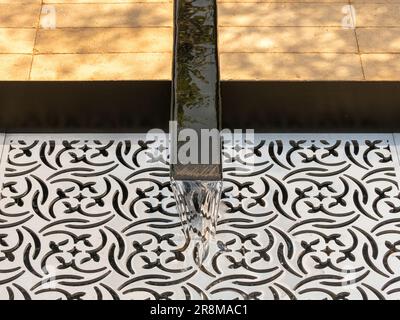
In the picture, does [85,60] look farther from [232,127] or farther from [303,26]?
[303,26]

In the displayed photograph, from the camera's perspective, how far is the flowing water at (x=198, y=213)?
109 inches

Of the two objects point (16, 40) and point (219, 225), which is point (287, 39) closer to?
point (219, 225)

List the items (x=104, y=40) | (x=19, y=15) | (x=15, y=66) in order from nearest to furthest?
(x=15, y=66)
(x=104, y=40)
(x=19, y=15)

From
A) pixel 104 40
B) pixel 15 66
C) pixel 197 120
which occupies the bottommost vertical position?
pixel 197 120

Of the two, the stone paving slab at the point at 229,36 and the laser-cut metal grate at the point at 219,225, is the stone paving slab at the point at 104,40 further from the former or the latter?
the laser-cut metal grate at the point at 219,225

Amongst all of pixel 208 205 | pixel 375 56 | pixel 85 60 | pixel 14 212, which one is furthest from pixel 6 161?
pixel 375 56

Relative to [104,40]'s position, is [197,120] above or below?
below

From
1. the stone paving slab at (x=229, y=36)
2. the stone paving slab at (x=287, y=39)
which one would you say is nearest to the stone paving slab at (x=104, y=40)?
the stone paving slab at (x=229, y=36)

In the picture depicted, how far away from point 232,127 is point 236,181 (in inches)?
9.5

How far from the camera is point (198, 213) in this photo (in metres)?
2.87

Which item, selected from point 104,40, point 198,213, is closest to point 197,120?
point 198,213

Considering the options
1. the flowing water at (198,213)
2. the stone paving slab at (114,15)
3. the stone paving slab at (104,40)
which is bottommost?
the flowing water at (198,213)

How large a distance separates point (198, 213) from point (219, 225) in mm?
113

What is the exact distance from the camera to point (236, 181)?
3092mm
